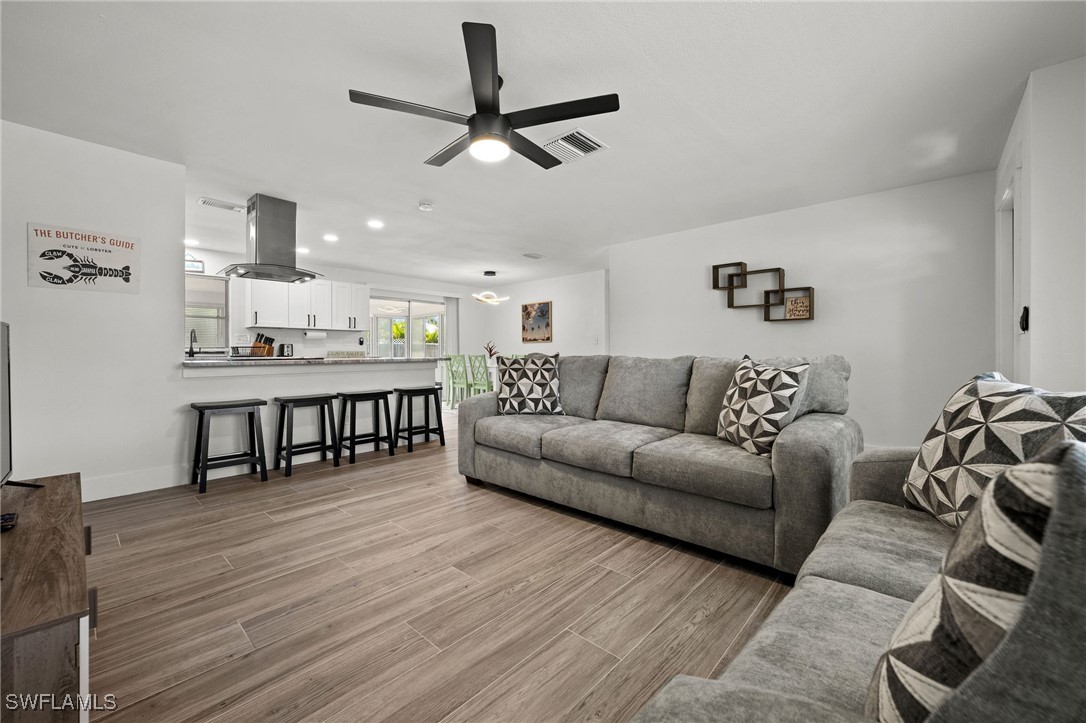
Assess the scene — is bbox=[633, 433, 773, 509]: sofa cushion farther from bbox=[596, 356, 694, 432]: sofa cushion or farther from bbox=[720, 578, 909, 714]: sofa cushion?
bbox=[720, 578, 909, 714]: sofa cushion

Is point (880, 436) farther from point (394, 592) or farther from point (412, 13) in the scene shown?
point (412, 13)

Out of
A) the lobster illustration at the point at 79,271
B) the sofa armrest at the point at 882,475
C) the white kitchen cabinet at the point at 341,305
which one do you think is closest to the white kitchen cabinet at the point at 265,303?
the white kitchen cabinet at the point at 341,305

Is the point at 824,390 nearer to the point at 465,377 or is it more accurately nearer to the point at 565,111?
the point at 565,111

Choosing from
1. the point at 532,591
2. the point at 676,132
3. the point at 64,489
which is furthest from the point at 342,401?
the point at 676,132

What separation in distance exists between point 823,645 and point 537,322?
8.64m

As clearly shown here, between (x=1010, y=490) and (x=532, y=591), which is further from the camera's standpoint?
(x=532, y=591)

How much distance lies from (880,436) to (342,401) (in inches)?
195

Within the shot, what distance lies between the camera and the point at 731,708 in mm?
574

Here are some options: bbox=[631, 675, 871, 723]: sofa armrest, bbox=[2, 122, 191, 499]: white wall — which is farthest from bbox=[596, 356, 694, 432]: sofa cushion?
bbox=[2, 122, 191, 499]: white wall

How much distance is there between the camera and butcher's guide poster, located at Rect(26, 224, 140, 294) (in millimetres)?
2971

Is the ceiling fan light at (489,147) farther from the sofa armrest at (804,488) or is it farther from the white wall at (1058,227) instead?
the white wall at (1058,227)

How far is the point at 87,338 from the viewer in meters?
3.14

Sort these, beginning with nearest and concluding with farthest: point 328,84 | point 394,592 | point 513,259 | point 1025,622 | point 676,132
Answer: point 1025,622, point 394,592, point 328,84, point 676,132, point 513,259

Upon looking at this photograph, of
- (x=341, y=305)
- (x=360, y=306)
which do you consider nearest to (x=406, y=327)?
(x=360, y=306)
